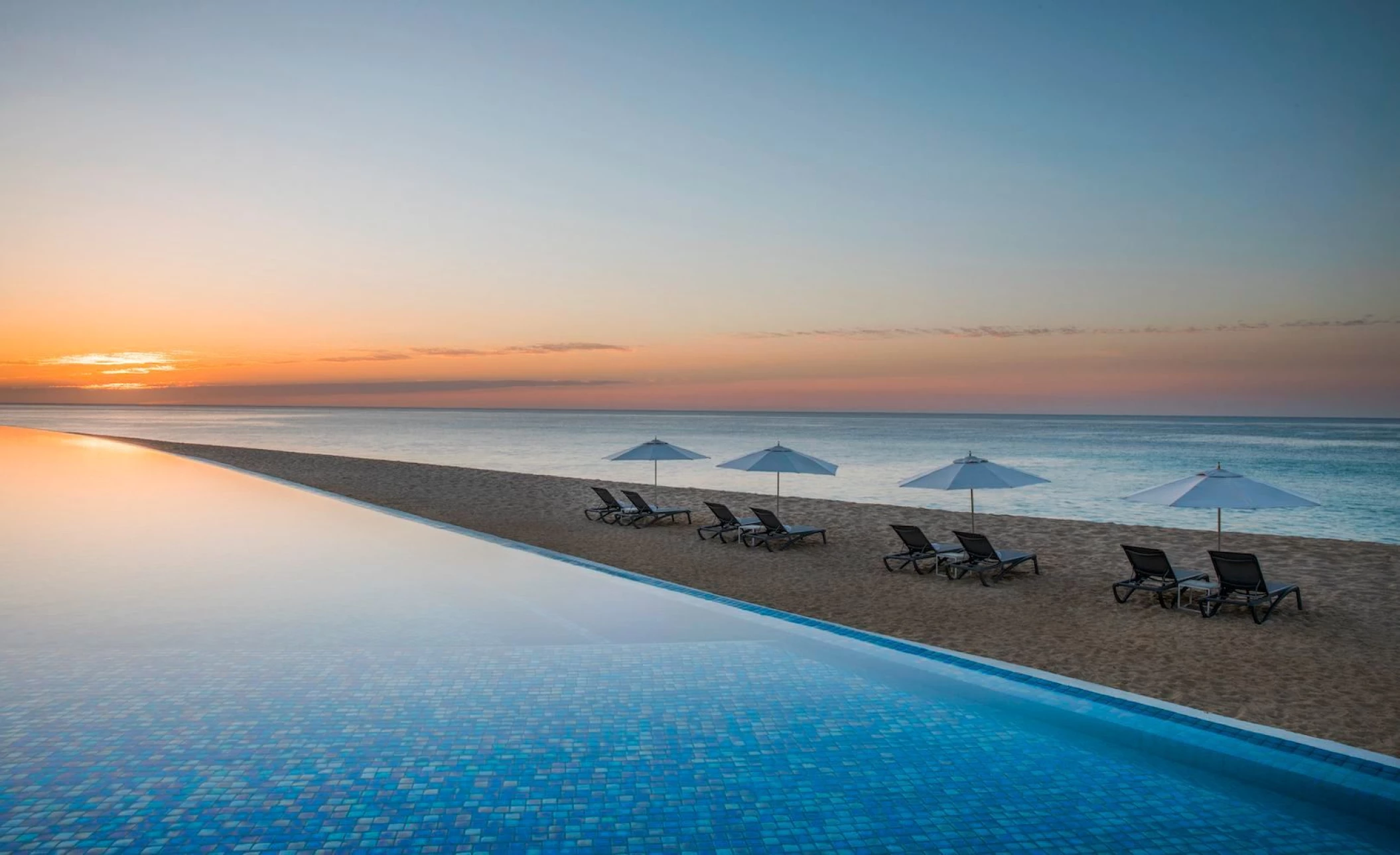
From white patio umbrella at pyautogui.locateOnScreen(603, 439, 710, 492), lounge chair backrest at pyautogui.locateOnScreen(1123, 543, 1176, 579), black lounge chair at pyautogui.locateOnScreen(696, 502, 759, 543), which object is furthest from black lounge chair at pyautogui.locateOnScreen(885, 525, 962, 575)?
white patio umbrella at pyautogui.locateOnScreen(603, 439, 710, 492)

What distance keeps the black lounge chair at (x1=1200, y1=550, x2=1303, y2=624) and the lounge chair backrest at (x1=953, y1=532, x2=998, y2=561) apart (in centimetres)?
203

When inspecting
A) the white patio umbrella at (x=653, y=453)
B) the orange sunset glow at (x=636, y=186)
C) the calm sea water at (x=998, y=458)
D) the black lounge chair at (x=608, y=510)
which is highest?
the orange sunset glow at (x=636, y=186)

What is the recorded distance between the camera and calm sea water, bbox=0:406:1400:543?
2533 cm

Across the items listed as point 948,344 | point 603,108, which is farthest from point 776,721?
point 948,344

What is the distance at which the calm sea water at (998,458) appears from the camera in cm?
2533

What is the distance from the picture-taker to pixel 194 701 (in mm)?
5035

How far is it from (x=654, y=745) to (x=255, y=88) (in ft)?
66.3

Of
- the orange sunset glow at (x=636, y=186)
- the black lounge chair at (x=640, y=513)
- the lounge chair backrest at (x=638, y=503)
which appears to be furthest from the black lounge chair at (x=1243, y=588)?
the orange sunset glow at (x=636, y=186)

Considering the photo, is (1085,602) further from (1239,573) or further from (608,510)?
(608,510)

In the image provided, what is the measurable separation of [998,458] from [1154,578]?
159ft

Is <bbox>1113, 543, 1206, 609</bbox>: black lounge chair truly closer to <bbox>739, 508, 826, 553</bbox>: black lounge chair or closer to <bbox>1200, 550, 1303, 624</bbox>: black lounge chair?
<bbox>1200, 550, 1303, 624</bbox>: black lounge chair

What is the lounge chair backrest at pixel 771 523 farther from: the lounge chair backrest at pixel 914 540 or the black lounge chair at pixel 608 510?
the black lounge chair at pixel 608 510

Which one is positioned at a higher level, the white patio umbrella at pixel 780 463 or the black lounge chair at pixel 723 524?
the white patio umbrella at pixel 780 463

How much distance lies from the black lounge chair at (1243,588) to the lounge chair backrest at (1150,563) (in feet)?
1.24
